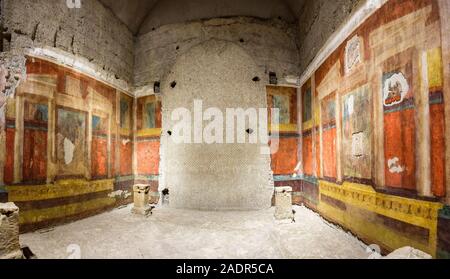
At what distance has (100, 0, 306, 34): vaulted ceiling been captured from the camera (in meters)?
6.01

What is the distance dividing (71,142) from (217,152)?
114 inches

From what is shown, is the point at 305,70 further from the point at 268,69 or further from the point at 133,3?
the point at 133,3

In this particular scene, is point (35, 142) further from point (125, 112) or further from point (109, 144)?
point (125, 112)

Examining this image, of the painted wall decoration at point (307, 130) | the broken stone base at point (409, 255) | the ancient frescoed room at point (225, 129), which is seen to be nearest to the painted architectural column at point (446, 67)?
the ancient frescoed room at point (225, 129)

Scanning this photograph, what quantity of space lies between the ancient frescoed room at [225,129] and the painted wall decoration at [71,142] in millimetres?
26

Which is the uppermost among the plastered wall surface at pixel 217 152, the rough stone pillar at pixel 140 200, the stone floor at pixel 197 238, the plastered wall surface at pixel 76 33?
the plastered wall surface at pixel 76 33

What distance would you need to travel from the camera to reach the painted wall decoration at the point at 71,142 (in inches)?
177

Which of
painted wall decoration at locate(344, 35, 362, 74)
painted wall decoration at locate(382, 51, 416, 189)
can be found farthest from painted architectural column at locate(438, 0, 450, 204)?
painted wall decoration at locate(344, 35, 362, 74)

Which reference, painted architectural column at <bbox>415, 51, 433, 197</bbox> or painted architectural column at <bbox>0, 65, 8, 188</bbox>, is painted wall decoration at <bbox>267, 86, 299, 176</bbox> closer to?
painted architectural column at <bbox>415, 51, 433, 197</bbox>

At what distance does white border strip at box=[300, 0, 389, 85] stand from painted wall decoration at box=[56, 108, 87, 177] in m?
4.75

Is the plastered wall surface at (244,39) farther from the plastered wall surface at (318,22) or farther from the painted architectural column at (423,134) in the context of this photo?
the painted architectural column at (423,134)

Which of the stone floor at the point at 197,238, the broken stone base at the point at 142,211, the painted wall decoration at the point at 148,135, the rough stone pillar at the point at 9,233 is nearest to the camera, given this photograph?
the rough stone pillar at the point at 9,233

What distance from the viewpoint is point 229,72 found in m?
5.76

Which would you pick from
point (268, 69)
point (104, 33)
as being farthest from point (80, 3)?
point (268, 69)
